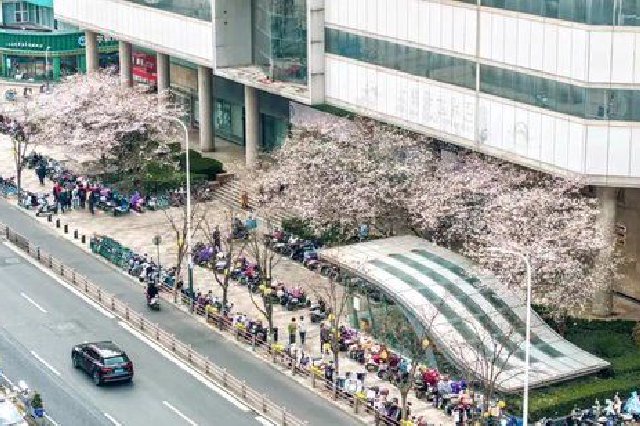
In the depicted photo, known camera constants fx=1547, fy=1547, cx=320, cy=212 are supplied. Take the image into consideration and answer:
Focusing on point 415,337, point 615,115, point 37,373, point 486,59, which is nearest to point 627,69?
point 615,115

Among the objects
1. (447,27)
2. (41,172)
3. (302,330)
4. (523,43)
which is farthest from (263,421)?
(41,172)

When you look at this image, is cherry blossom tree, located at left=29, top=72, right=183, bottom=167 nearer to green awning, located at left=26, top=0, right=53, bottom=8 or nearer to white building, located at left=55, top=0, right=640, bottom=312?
white building, located at left=55, top=0, right=640, bottom=312

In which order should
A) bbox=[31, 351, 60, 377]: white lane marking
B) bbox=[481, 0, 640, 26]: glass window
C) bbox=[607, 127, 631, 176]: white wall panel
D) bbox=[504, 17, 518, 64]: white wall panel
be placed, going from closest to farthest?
bbox=[31, 351, 60, 377]: white lane marking
bbox=[481, 0, 640, 26]: glass window
bbox=[607, 127, 631, 176]: white wall panel
bbox=[504, 17, 518, 64]: white wall panel

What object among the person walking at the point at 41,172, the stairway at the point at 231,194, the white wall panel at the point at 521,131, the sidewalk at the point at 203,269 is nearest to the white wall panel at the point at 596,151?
the white wall panel at the point at 521,131

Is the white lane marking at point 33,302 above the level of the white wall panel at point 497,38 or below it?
below

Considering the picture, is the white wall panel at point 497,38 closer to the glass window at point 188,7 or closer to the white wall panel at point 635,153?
the white wall panel at point 635,153

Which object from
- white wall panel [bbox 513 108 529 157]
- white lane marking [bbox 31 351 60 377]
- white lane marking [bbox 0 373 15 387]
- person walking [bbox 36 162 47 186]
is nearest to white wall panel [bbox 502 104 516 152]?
white wall panel [bbox 513 108 529 157]
